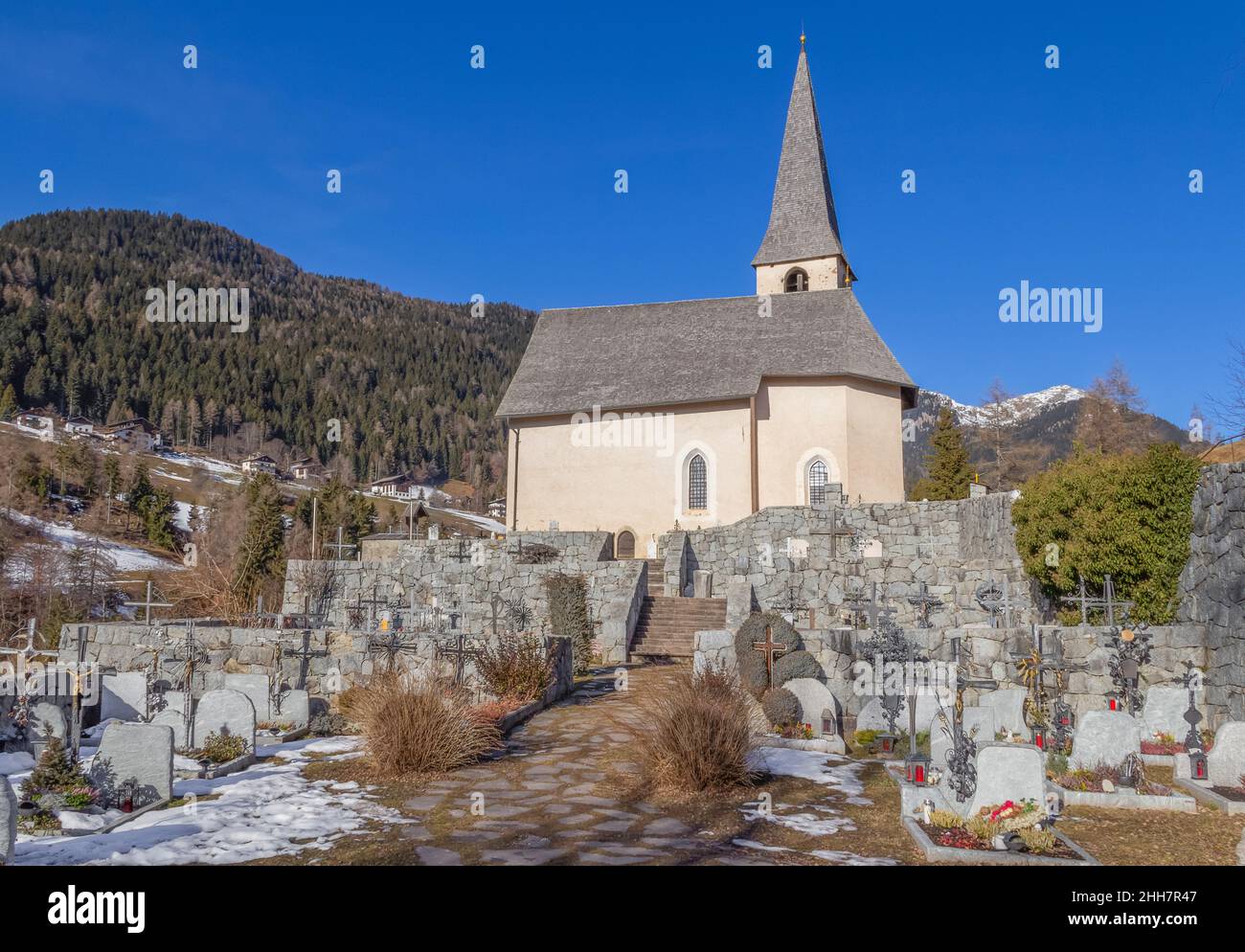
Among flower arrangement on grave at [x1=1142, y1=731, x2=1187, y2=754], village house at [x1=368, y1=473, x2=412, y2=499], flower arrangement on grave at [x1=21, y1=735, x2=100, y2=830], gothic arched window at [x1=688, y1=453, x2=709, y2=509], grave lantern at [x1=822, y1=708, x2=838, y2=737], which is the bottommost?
flower arrangement on grave at [x1=1142, y1=731, x2=1187, y2=754]

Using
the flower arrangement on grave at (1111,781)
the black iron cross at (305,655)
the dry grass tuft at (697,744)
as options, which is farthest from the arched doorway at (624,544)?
the flower arrangement on grave at (1111,781)

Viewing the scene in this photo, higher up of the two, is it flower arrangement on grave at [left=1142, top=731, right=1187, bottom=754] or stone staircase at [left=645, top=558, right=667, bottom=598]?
stone staircase at [left=645, top=558, right=667, bottom=598]

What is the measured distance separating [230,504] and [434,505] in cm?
4212

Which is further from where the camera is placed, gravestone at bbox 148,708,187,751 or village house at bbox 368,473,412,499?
village house at bbox 368,473,412,499

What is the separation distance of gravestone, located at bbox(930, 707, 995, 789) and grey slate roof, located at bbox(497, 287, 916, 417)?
2006 cm

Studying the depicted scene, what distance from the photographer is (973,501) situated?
2172 centimetres

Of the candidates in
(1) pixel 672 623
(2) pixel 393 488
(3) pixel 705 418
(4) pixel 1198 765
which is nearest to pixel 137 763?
(4) pixel 1198 765

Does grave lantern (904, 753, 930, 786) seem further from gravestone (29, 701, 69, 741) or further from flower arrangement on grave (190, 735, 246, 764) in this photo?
gravestone (29, 701, 69, 741)

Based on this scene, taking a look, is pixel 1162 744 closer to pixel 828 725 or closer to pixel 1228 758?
pixel 1228 758

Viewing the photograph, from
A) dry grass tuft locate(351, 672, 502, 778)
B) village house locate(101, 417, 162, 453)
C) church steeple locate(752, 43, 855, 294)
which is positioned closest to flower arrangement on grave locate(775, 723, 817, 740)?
dry grass tuft locate(351, 672, 502, 778)

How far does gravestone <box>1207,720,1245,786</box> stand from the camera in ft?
27.7

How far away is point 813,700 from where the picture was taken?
11.3m

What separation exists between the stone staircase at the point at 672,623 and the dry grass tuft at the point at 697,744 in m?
10.7
